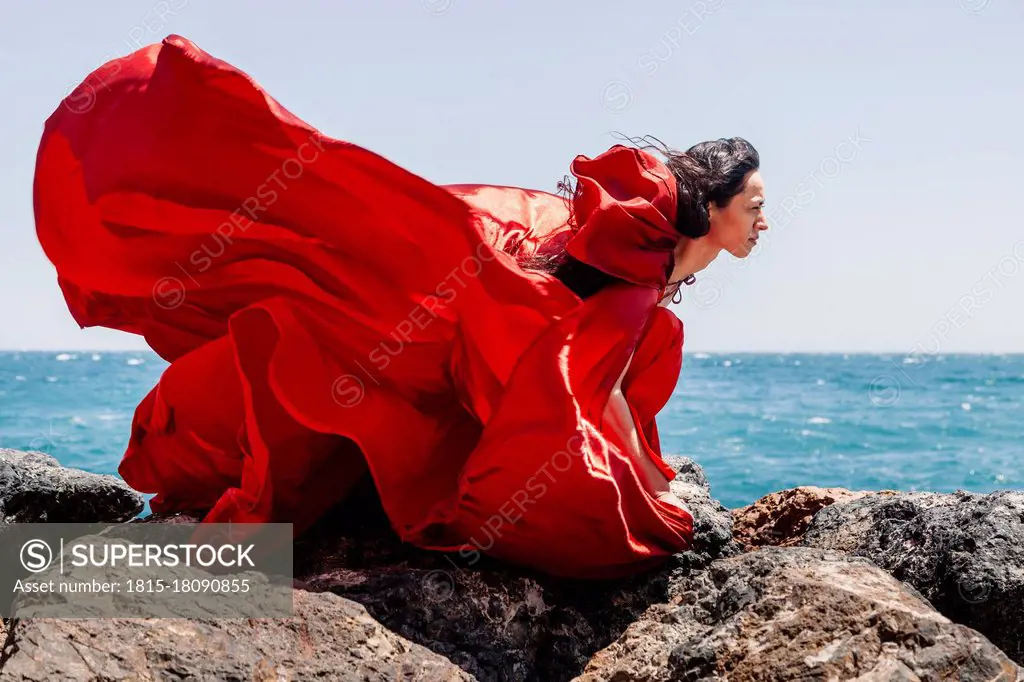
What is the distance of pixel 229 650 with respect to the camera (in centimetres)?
202

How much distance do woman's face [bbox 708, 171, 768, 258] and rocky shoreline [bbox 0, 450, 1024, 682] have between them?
0.79 metres

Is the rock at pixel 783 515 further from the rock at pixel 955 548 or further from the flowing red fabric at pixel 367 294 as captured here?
the flowing red fabric at pixel 367 294

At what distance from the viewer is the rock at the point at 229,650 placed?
191cm

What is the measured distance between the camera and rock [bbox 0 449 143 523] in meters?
3.52

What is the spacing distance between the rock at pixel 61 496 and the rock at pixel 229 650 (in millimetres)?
1658

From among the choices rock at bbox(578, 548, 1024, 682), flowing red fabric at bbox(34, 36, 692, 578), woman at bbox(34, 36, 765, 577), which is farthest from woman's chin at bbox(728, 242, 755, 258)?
rock at bbox(578, 548, 1024, 682)

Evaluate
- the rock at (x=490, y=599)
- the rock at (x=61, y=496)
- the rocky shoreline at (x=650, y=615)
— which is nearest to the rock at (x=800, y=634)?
the rocky shoreline at (x=650, y=615)

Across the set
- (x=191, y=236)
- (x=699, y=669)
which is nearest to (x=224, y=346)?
(x=191, y=236)

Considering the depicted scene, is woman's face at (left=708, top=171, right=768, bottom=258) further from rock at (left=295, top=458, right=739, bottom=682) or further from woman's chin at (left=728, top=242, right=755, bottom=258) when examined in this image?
rock at (left=295, top=458, right=739, bottom=682)

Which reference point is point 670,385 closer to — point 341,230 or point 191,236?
point 341,230

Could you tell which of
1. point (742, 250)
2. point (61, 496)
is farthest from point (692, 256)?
point (61, 496)

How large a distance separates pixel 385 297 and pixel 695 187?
962 millimetres

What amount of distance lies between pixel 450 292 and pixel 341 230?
34 cm

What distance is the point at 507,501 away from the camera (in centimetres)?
273
